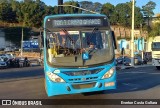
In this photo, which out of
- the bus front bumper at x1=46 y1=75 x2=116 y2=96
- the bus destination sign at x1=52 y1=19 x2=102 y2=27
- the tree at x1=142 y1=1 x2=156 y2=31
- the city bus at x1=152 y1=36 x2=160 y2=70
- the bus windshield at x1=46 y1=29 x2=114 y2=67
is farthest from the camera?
the tree at x1=142 y1=1 x2=156 y2=31

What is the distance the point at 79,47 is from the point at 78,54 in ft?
0.86

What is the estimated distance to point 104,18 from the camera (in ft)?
39.9

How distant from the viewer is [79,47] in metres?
11.6

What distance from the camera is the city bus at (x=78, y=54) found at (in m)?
11.2

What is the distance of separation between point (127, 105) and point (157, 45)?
18.5 metres

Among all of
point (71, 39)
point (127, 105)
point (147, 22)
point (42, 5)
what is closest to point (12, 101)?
point (71, 39)

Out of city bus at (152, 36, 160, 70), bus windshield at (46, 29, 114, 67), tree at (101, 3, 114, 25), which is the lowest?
city bus at (152, 36, 160, 70)

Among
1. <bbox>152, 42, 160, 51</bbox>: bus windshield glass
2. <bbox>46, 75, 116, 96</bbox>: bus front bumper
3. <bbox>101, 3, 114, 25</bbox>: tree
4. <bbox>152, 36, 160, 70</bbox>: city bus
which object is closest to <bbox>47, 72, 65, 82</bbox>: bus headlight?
<bbox>46, 75, 116, 96</bbox>: bus front bumper

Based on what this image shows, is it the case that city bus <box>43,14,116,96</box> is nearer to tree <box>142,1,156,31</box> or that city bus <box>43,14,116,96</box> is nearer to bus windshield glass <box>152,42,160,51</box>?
bus windshield glass <box>152,42,160,51</box>

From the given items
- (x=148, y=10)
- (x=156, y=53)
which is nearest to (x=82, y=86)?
(x=156, y=53)

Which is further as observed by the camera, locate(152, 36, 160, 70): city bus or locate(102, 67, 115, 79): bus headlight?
locate(152, 36, 160, 70): city bus

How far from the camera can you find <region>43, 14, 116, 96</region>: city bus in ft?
36.6

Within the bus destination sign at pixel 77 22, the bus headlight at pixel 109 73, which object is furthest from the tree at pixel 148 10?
the bus headlight at pixel 109 73

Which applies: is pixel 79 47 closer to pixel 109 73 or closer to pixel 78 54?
pixel 78 54
